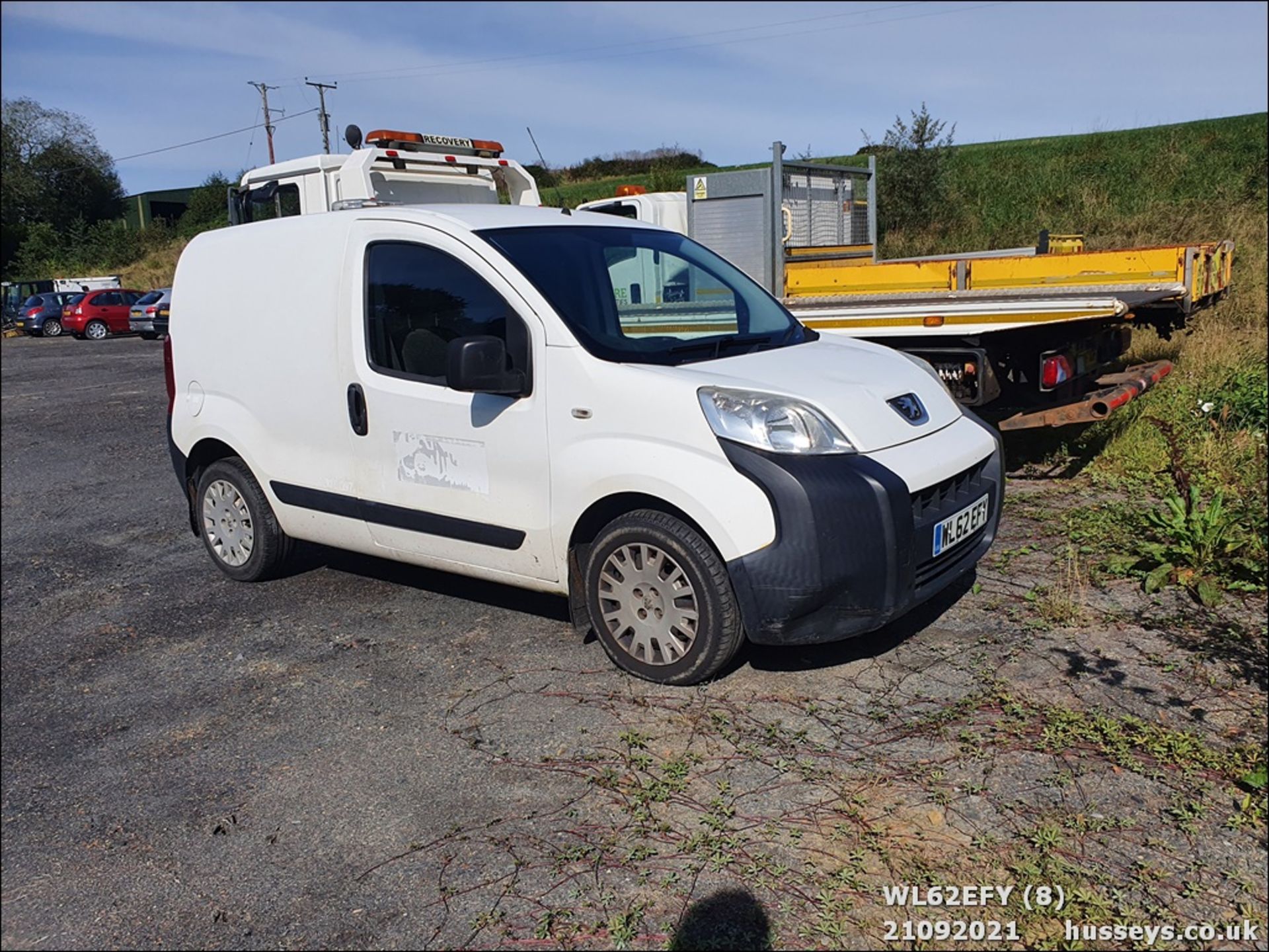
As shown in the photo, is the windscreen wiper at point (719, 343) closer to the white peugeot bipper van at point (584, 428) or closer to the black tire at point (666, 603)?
the white peugeot bipper van at point (584, 428)

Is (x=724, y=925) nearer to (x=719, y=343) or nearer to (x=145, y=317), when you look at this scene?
(x=719, y=343)

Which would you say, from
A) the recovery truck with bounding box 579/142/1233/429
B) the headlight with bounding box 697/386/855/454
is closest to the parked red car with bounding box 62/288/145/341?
the recovery truck with bounding box 579/142/1233/429

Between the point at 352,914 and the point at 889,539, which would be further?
the point at 889,539

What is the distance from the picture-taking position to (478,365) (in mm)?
3949

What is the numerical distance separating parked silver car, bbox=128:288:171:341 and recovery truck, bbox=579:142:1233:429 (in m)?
17.7

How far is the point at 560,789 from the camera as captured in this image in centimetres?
329

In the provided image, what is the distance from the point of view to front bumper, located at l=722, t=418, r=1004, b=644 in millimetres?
3592

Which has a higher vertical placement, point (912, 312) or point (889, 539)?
point (912, 312)

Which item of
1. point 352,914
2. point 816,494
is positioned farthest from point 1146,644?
point 352,914

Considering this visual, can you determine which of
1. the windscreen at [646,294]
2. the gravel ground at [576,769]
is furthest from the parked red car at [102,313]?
the windscreen at [646,294]

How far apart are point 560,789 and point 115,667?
2.32m

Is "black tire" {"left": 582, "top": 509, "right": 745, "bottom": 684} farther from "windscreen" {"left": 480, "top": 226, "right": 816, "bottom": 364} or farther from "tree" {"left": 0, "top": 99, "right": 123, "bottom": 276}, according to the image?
"tree" {"left": 0, "top": 99, "right": 123, "bottom": 276}

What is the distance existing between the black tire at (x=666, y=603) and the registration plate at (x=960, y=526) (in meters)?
0.84

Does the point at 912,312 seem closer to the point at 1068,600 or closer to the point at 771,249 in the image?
the point at 1068,600
